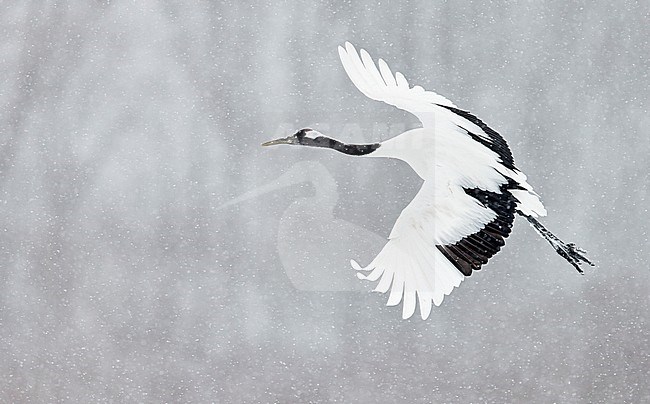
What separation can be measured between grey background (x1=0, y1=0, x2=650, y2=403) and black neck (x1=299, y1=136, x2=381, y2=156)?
0.14 m

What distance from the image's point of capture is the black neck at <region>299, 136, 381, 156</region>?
1628 mm

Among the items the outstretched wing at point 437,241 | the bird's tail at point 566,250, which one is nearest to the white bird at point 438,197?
the outstretched wing at point 437,241

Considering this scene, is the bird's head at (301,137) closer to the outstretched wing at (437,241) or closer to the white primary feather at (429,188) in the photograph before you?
the white primary feather at (429,188)

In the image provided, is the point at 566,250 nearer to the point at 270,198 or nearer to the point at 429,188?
the point at 429,188

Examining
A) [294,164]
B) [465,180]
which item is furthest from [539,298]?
[294,164]

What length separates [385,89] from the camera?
151 centimetres

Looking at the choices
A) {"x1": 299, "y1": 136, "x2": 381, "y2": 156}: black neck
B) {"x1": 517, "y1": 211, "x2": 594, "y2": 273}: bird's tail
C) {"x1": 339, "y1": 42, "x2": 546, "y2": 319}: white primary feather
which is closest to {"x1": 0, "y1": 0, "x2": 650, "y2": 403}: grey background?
{"x1": 517, "y1": 211, "x2": 594, "y2": 273}: bird's tail

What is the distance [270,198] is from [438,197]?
419mm

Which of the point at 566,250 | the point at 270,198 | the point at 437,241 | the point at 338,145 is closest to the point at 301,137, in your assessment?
the point at 338,145

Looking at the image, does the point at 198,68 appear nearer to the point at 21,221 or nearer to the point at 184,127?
the point at 184,127

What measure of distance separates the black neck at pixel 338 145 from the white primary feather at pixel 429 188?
0.04m

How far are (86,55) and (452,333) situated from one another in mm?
929

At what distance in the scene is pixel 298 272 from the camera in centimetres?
182

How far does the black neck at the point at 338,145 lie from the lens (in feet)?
5.34
